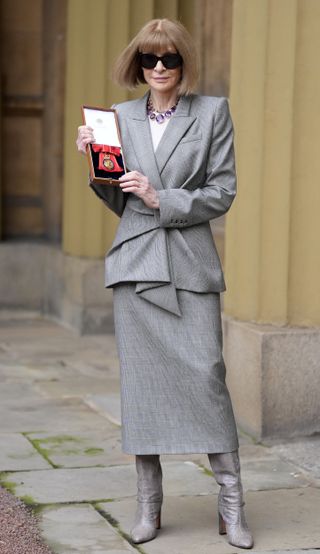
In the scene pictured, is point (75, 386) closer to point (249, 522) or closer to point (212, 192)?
point (249, 522)

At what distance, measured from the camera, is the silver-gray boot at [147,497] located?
4410mm

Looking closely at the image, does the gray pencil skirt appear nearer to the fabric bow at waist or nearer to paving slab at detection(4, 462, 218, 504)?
the fabric bow at waist

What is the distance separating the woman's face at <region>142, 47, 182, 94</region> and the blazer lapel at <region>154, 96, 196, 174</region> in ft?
0.29

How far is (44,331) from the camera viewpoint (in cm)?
971

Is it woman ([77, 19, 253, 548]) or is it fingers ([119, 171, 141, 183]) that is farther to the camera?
Result: woman ([77, 19, 253, 548])

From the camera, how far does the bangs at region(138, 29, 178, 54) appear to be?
Answer: 4238 millimetres

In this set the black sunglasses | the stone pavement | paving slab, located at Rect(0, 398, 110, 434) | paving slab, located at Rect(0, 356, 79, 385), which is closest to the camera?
the black sunglasses

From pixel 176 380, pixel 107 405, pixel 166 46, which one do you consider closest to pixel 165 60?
pixel 166 46

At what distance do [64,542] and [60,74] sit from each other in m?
6.67

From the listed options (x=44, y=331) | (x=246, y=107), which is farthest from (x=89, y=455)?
(x=44, y=331)

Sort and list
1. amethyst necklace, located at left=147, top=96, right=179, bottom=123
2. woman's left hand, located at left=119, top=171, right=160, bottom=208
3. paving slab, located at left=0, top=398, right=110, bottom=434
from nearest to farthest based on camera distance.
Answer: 1. woman's left hand, located at left=119, top=171, right=160, bottom=208
2. amethyst necklace, located at left=147, top=96, right=179, bottom=123
3. paving slab, located at left=0, top=398, right=110, bottom=434

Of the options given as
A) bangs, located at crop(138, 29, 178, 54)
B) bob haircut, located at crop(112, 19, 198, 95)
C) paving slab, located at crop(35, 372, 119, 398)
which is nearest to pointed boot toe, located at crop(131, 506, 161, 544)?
bob haircut, located at crop(112, 19, 198, 95)

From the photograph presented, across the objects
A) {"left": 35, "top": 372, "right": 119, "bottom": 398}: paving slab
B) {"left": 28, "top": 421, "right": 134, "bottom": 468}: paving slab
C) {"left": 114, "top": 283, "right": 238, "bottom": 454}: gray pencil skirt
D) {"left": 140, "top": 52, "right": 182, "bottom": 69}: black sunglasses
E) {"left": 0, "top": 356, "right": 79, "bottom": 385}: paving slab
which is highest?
{"left": 140, "top": 52, "right": 182, "bottom": 69}: black sunglasses

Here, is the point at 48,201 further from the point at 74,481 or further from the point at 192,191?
the point at 192,191
